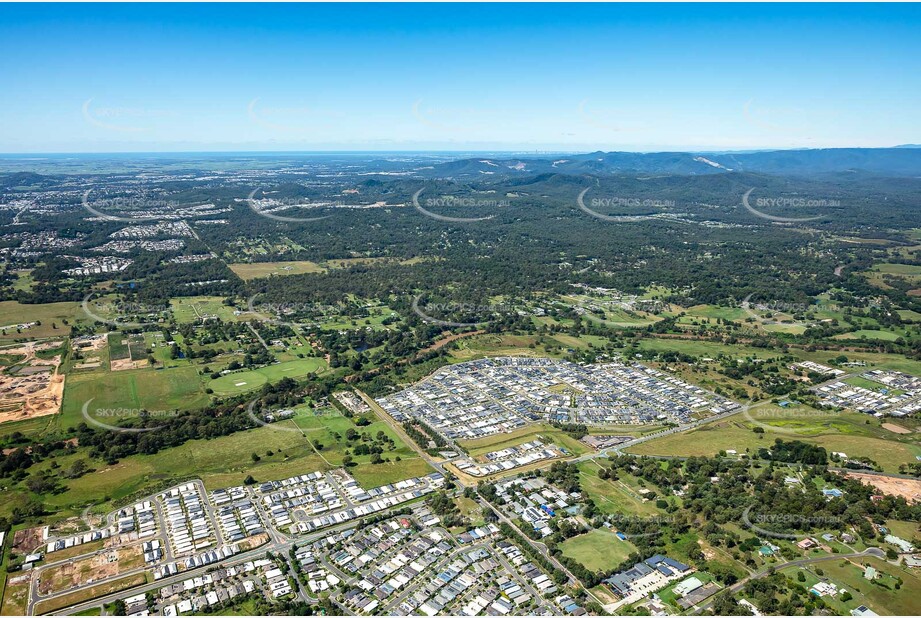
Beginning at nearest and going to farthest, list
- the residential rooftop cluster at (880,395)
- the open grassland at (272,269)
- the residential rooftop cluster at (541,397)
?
the residential rooftop cluster at (541,397) → the residential rooftop cluster at (880,395) → the open grassland at (272,269)

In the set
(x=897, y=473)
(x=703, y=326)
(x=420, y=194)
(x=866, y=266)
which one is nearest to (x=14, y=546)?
(x=897, y=473)

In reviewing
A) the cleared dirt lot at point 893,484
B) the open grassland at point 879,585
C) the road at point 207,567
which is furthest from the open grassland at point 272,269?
the open grassland at point 879,585

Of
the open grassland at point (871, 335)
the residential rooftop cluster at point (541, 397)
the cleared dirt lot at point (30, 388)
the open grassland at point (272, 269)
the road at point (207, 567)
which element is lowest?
the road at point (207, 567)

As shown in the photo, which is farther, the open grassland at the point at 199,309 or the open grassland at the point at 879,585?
the open grassland at the point at 199,309

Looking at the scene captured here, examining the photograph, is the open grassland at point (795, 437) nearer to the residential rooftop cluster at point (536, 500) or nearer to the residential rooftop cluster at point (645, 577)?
the residential rooftop cluster at point (536, 500)

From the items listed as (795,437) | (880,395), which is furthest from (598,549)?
(880,395)
